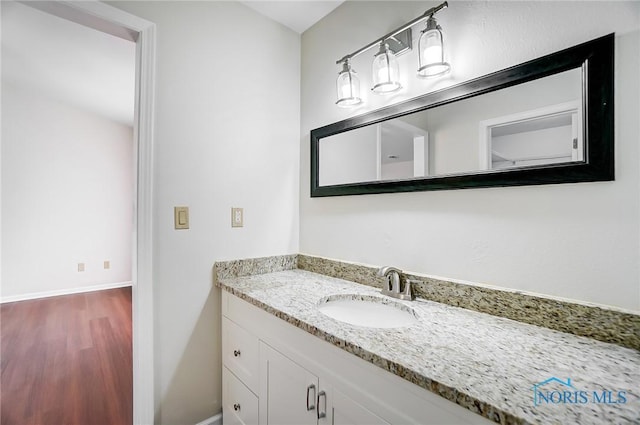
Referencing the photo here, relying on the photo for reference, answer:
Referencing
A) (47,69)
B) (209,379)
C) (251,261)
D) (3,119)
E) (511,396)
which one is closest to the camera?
(511,396)

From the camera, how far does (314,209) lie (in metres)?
1.80

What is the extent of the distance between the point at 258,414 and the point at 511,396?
3.37 feet

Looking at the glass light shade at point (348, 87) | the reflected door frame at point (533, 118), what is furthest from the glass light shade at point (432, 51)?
the glass light shade at point (348, 87)

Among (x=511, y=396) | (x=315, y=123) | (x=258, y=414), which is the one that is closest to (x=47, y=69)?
(x=315, y=123)

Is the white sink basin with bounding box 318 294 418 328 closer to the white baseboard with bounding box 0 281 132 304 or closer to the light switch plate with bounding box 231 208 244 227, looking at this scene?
the light switch plate with bounding box 231 208 244 227

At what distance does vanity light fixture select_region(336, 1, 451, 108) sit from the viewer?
1121mm

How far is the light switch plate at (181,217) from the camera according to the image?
1.41m

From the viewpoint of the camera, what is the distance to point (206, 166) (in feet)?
4.94

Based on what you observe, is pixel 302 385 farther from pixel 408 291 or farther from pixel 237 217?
pixel 237 217

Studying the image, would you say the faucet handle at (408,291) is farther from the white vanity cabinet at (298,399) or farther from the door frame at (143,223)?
the door frame at (143,223)

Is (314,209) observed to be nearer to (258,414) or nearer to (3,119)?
(258,414)

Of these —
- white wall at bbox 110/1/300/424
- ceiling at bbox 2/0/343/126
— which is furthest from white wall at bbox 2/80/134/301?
white wall at bbox 110/1/300/424

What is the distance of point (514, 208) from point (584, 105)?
354 mm

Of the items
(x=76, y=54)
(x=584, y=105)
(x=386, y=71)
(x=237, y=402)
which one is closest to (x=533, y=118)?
(x=584, y=105)
